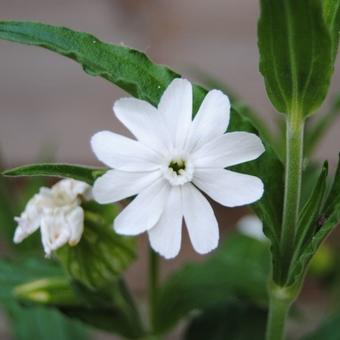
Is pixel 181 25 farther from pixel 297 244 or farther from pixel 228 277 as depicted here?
pixel 297 244

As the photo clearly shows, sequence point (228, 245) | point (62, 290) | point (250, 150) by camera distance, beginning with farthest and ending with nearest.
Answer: point (228, 245), point (62, 290), point (250, 150)

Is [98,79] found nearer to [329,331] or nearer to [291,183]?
[329,331]

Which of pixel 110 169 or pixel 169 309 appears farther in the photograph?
pixel 169 309

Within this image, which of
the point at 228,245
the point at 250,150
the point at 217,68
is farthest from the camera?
the point at 217,68

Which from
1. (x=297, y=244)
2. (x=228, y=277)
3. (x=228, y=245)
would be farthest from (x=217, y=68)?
(x=297, y=244)

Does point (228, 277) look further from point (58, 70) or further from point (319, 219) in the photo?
point (58, 70)

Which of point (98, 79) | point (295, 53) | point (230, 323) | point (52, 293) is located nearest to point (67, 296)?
point (52, 293)

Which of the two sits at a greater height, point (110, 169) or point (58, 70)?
point (58, 70)

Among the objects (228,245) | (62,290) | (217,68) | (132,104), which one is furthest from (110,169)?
(217,68)
